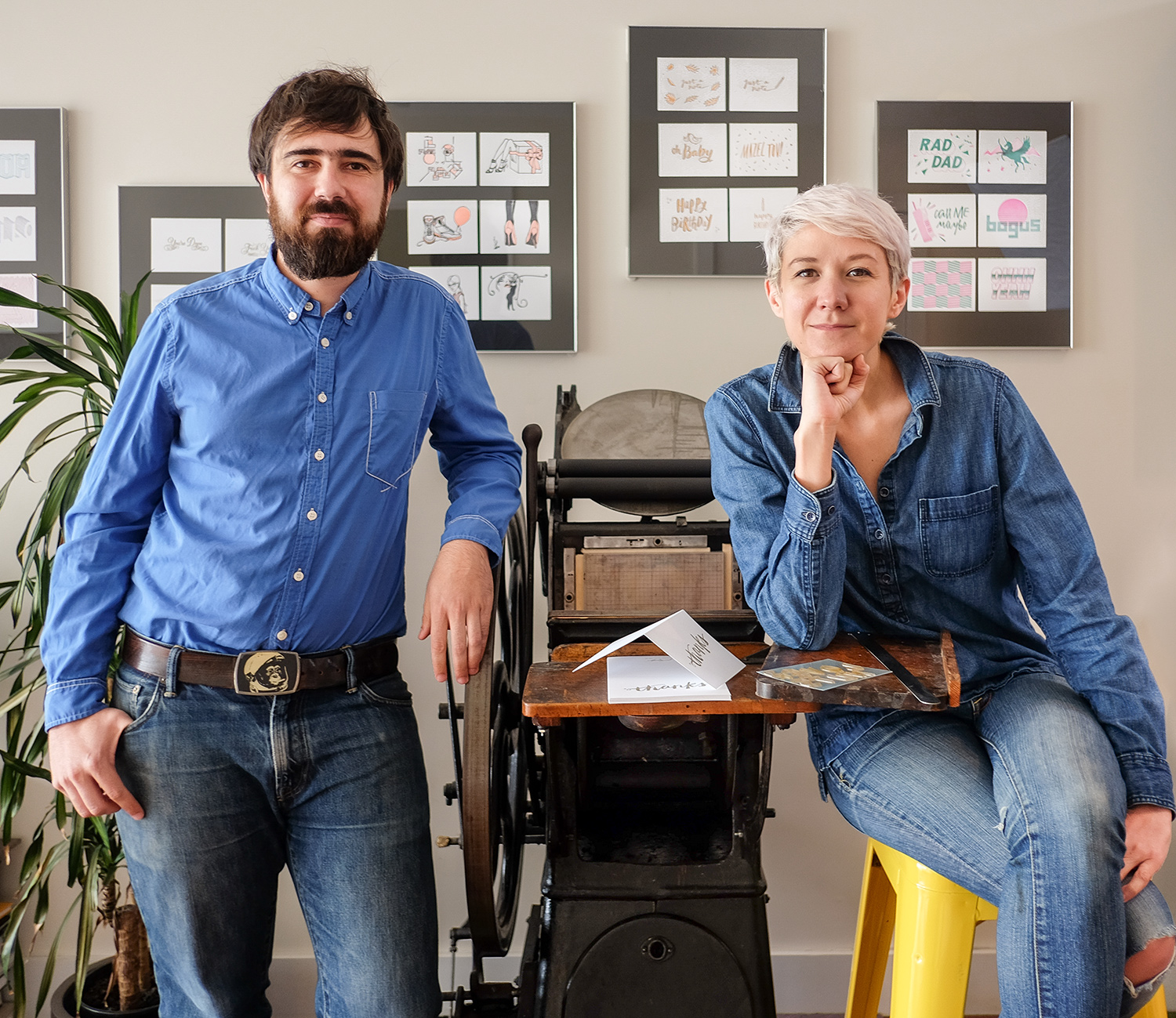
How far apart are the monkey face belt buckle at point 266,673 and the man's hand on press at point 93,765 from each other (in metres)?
0.18

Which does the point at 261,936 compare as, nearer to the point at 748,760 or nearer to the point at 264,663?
the point at 264,663

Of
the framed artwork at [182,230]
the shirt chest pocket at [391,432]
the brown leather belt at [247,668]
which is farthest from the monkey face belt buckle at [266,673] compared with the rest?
the framed artwork at [182,230]

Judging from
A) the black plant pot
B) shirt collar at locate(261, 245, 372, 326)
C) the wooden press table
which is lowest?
the black plant pot

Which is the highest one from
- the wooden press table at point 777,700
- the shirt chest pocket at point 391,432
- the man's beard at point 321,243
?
the man's beard at point 321,243

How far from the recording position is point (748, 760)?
150 centimetres

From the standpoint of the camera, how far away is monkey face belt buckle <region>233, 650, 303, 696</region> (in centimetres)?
132

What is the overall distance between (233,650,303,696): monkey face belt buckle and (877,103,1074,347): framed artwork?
65.4 inches

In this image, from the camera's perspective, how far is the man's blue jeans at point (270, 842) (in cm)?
133

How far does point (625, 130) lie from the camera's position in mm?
2230

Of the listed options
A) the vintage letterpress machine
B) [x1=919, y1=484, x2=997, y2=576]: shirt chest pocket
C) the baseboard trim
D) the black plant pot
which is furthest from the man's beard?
the baseboard trim

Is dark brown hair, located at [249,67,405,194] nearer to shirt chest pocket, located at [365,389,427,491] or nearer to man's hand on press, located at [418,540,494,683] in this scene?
shirt chest pocket, located at [365,389,427,491]

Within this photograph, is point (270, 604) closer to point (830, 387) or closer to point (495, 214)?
point (830, 387)

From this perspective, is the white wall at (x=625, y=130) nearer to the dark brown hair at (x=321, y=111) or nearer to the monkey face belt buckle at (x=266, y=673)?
the dark brown hair at (x=321, y=111)

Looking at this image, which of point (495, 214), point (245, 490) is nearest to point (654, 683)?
point (245, 490)
